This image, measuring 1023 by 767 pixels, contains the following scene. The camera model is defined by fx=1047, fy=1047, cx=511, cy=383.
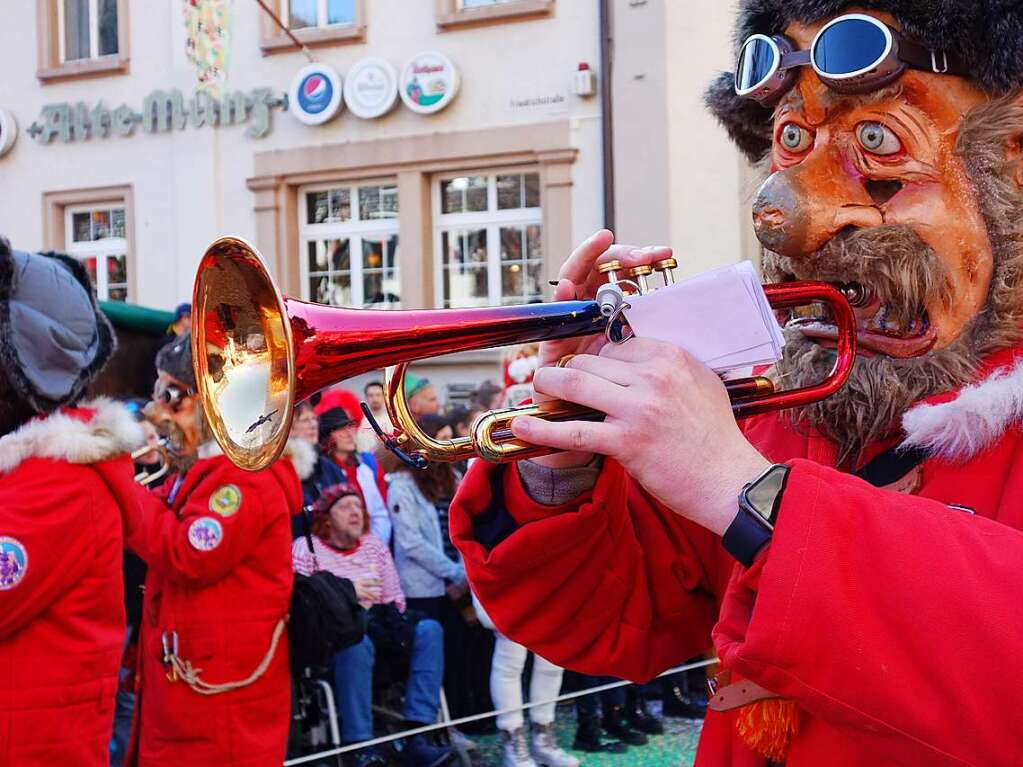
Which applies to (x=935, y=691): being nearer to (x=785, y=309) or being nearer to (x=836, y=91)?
(x=785, y=309)

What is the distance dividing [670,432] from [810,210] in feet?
1.83

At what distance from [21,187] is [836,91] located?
37.3 feet

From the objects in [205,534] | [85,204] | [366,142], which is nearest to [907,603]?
[205,534]

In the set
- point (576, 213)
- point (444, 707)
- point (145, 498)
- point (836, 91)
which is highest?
point (576, 213)

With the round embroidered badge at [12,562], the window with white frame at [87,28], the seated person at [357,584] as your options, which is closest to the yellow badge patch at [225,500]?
the round embroidered badge at [12,562]

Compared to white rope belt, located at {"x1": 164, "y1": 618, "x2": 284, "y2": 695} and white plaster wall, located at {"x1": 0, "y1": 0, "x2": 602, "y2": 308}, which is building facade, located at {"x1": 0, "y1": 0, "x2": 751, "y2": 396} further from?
white rope belt, located at {"x1": 164, "y1": 618, "x2": 284, "y2": 695}

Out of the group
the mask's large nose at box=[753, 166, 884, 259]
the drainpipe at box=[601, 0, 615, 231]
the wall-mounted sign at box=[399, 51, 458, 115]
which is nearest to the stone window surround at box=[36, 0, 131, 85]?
the wall-mounted sign at box=[399, 51, 458, 115]

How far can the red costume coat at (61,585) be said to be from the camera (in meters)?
2.65

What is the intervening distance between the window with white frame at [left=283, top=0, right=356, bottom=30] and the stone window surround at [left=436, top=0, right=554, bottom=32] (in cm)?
123

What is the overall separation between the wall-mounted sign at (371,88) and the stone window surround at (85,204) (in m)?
2.67

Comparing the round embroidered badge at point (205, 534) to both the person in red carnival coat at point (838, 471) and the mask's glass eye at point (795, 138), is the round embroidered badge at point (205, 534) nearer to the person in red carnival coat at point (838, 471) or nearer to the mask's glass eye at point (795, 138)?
the person in red carnival coat at point (838, 471)

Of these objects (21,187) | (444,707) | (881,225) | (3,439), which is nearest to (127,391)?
(444,707)

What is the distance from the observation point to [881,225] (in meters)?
1.62

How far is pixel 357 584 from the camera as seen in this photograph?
15.5 ft
